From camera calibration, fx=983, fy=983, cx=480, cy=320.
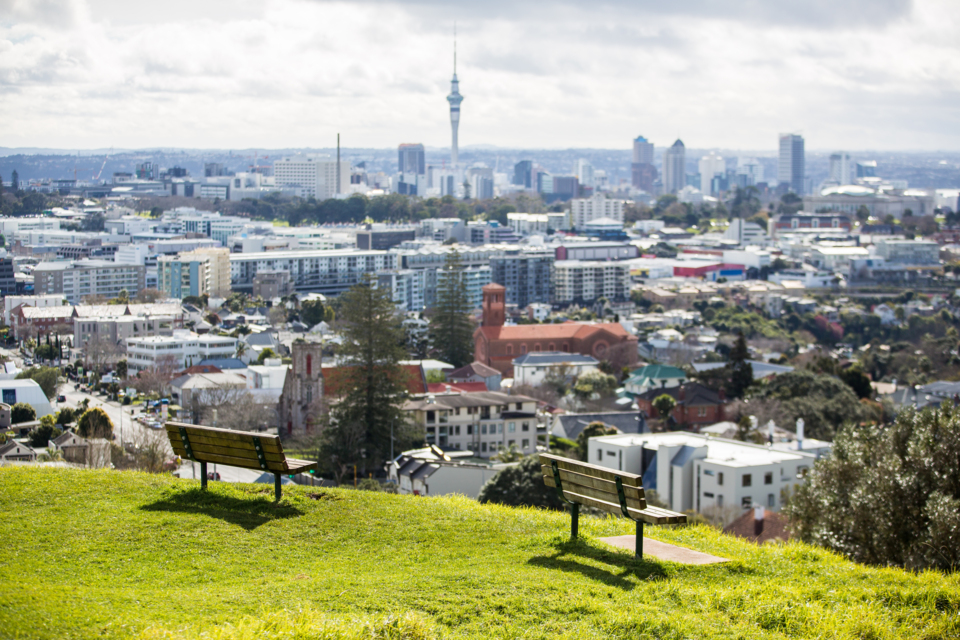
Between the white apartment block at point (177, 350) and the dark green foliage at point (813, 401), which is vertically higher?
the white apartment block at point (177, 350)

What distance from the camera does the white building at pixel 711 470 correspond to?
20672mm

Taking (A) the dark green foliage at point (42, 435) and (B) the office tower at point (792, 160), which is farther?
(B) the office tower at point (792, 160)

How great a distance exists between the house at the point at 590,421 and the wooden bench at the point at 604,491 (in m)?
22.1

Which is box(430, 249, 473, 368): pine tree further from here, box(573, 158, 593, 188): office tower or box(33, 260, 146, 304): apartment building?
box(573, 158, 593, 188): office tower

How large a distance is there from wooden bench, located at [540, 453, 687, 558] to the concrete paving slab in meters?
0.15

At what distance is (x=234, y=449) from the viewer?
18.6 feet

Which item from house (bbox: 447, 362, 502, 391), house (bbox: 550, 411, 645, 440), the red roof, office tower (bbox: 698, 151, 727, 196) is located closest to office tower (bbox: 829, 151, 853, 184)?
office tower (bbox: 698, 151, 727, 196)

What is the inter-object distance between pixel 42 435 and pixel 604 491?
19.6m

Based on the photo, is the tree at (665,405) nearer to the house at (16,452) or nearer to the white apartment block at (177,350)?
the white apartment block at (177,350)

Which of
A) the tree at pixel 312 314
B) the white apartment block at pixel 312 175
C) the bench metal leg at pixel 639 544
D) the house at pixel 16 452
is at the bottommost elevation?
the house at pixel 16 452

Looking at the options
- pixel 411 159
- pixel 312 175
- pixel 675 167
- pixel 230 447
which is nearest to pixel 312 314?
pixel 230 447

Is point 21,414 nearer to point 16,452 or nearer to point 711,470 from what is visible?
point 16,452

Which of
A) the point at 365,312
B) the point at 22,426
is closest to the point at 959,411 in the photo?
the point at 365,312

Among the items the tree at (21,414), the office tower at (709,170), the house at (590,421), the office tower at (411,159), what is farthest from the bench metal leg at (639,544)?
the office tower at (709,170)
